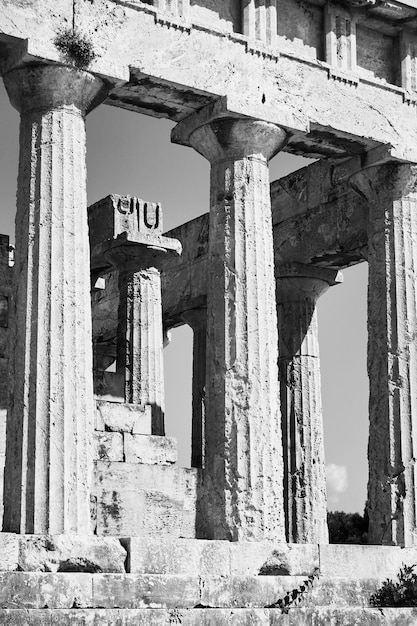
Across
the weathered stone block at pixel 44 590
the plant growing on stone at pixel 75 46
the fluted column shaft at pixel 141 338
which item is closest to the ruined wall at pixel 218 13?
the plant growing on stone at pixel 75 46

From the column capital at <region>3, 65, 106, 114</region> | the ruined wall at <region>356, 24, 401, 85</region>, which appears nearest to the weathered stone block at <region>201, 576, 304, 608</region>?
the column capital at <region>3, 65, 106, 114</region>

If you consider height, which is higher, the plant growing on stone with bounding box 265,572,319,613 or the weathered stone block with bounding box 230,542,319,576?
the weathered stone block with bounding box 230,542,319,576

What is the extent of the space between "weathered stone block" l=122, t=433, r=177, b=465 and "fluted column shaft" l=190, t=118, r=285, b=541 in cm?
133

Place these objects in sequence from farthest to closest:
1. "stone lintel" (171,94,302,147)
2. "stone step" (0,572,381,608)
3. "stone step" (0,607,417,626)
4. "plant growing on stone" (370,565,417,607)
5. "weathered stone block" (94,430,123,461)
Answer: "weathered stone block" (94,430,123,461)
"stone lintel" (171,94,302,147)
"plant growing on stone" (370,565,417,607)
"stone step" (0,572,381,608)
"stone step" (0,607,417,626)

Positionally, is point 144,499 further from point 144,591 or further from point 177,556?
point 144,591

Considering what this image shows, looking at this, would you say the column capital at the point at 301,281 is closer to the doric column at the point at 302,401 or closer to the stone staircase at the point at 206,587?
the doric column at the point at 302,401

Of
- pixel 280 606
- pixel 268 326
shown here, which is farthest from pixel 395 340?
pixel 280 606

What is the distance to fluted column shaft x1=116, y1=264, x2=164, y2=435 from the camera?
98.0 ft

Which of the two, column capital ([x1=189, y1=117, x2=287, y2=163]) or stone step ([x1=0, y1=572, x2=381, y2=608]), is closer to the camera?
stone step ([x1=0, y1=572, x2=381, y2=608])

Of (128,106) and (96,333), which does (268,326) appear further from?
(96,333)

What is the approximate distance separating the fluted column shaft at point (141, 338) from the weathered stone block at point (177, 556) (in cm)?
859

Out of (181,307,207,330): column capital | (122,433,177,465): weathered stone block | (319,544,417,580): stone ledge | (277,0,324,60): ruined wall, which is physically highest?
(277,0,324,60): ruined wall

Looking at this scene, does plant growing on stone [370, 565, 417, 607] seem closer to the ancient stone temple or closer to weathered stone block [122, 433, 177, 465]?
the ancient stone temple

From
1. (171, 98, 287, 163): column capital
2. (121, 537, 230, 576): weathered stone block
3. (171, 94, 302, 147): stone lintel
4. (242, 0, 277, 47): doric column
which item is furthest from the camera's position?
(242, 0, 277, 47): doric column
